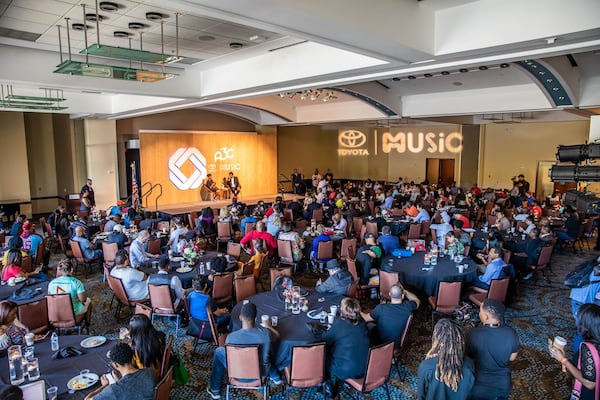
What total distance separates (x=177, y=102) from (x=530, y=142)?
16833mm

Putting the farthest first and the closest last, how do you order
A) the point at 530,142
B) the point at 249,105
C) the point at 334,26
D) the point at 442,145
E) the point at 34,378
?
the point at 442,145 → the point at 530,142 → the point at 249,105 → the point at 334,26 → the point at 34,378

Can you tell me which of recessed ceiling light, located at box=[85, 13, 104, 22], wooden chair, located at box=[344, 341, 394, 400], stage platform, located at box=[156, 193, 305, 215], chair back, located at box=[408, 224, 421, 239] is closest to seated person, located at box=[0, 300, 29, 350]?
wooden chair, located at box=[344, 341, 394, 400]

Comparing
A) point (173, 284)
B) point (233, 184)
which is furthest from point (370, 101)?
point (173, 284)

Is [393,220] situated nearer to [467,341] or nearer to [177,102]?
[177,102]

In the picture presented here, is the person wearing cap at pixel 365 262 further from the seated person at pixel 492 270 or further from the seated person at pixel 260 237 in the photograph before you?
the seated person at pixel 260 237

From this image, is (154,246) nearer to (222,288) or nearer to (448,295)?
(222,288)

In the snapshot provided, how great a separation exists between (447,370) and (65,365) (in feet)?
11.6

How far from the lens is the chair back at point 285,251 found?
30.2ft

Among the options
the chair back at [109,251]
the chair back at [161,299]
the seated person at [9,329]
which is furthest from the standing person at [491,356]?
the chair back at [109,251]

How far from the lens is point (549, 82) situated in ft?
34.8

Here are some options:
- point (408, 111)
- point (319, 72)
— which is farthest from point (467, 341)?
point (408, 111)

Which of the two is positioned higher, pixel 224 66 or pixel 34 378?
pixel 224 66

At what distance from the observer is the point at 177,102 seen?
12016 mm

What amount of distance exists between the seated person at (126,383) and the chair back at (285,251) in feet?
18.6
